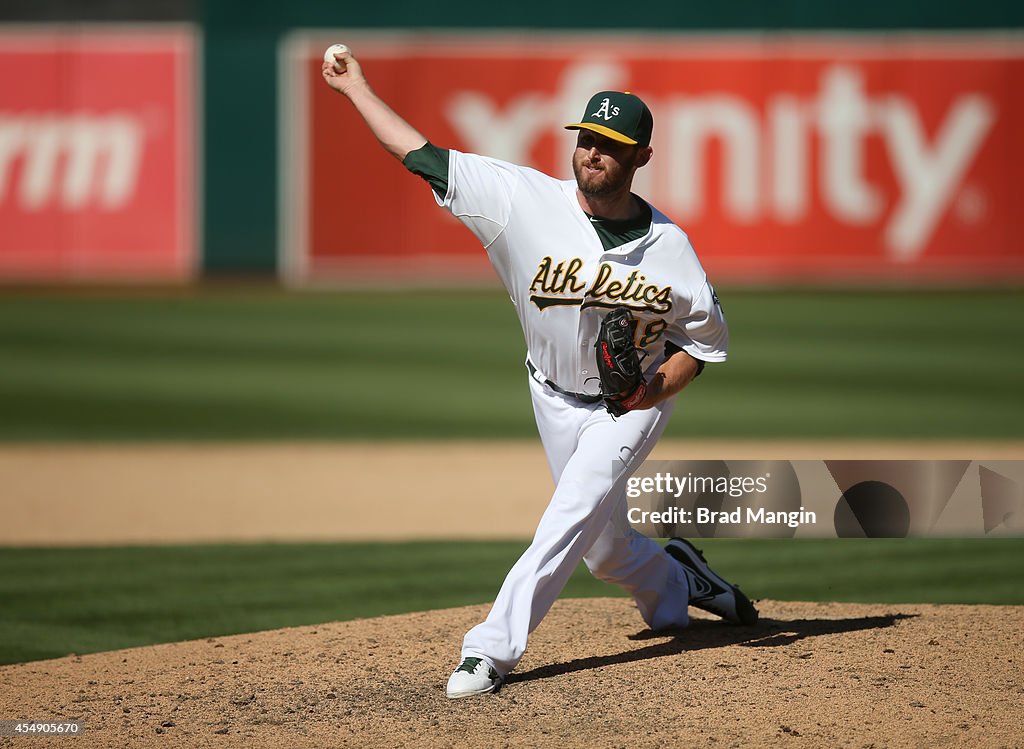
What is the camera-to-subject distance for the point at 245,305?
1802 centimetres

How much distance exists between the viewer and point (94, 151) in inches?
734

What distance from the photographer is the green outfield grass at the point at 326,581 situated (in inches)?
223

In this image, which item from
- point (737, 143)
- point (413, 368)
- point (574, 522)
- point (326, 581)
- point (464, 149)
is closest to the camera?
point (574, 522)

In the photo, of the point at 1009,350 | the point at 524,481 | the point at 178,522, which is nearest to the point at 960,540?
the point at 524,481

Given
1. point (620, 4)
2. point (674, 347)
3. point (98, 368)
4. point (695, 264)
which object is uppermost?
point (620, 4)

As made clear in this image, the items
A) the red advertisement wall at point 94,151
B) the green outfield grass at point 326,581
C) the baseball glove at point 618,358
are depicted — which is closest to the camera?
the baseball glove at point 618,358

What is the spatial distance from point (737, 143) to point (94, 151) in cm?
857

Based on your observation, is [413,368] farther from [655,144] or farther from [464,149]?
[655,144]

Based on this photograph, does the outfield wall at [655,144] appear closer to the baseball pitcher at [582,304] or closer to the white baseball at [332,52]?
the white baseball at [332,52]

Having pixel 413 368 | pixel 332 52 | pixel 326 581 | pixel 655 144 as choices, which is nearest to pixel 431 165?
pixel 332 52

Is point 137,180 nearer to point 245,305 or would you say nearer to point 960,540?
point 245,305

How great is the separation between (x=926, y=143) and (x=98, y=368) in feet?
37.6

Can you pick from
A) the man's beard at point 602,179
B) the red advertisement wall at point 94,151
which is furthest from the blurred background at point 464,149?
the man's beard at point 602,179

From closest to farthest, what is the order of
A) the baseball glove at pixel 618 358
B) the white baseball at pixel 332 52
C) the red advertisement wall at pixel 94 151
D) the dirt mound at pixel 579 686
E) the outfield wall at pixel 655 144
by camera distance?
the dirt mound at pixel 579 686 → the baseball glove at pixel 618 358 → the white baseball at pixel 332 52 → the red advertisement wall at pixel 94 151 → the outfield wall at pixel 655 144
